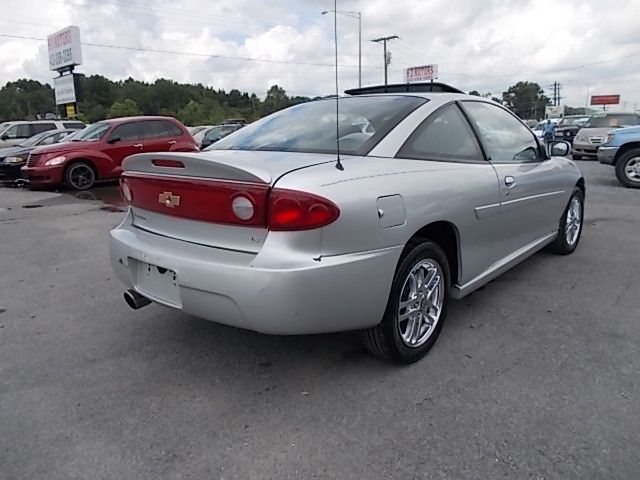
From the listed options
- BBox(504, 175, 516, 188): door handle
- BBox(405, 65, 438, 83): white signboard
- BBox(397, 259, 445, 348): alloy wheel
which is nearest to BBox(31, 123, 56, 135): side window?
BBox(504, 175, 516, 188): door handle

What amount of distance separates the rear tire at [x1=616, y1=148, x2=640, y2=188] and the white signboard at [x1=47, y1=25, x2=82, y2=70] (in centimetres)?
2564

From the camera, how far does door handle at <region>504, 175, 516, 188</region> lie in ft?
11.3

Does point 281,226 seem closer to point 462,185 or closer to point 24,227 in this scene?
point 462,185

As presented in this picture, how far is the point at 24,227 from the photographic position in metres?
7.02

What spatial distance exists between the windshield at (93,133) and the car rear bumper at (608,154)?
1038cm

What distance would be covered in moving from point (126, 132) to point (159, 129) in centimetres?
71

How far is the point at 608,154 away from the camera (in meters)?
9.95

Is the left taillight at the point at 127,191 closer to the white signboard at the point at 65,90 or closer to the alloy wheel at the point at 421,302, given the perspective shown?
the alloy wheel at the point at 421,302

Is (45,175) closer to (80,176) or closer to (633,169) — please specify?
(80,176)

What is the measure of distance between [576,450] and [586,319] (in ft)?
4.94

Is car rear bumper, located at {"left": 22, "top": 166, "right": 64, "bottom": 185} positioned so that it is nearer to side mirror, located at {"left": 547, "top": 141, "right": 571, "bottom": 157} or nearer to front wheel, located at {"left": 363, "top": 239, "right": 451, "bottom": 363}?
side mirror, located at {"left": 547, "top": 141, "right": 571, "bottom": 157}

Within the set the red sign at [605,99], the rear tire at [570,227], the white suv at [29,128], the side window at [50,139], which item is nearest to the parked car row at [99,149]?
the side window at [50,139]

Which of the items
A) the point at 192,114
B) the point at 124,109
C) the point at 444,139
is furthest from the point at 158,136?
the point at 124,109

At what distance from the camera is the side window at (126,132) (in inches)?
449
